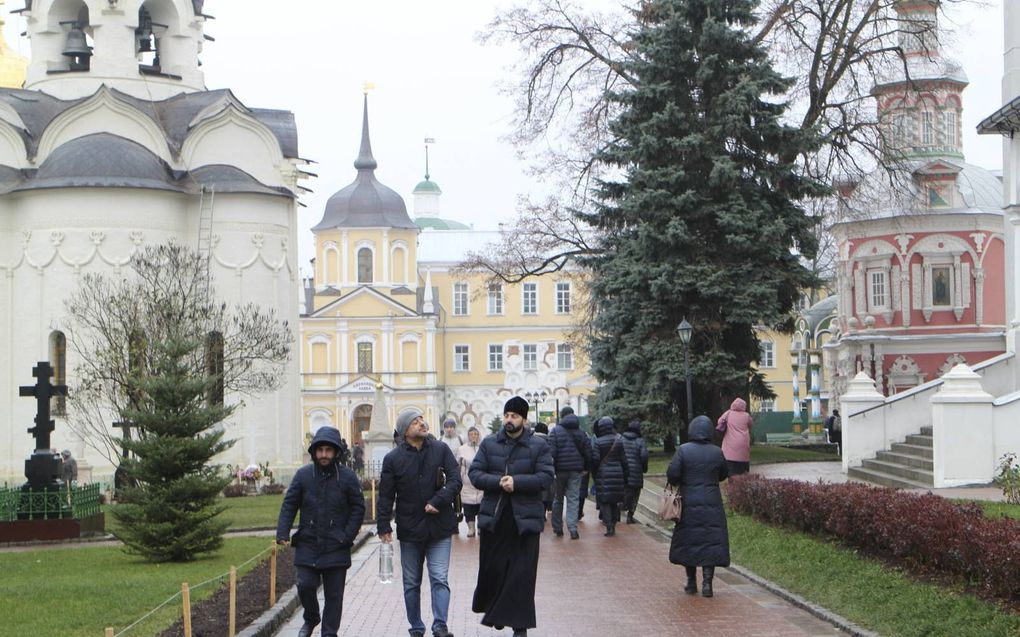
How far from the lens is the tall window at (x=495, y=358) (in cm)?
9788

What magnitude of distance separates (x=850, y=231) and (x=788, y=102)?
22.1 metres

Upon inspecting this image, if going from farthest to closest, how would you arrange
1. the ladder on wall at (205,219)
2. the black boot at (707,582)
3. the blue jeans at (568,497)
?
the ladder on wall at (205,219), the blue jeans at (568,497), the black boot at (707,582)

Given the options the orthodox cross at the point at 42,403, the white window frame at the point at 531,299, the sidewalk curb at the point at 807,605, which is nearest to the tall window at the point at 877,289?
the orthodox cross at the point at 42,403

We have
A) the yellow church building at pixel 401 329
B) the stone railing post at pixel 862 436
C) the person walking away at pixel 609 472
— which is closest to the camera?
the person walking away at pixel 609 472

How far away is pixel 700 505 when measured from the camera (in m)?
15.0

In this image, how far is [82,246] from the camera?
4250 cm

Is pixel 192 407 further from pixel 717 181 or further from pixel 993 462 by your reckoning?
pixel 717 181

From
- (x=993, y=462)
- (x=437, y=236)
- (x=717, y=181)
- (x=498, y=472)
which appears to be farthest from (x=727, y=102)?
(x=437, y=236)

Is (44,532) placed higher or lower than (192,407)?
lower

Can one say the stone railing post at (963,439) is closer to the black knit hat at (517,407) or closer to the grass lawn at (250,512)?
the grass lawn at (250,512)

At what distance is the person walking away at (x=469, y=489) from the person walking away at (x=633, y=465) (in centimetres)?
240

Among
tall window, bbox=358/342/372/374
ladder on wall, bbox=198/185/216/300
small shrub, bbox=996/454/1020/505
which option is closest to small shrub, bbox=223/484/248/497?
ladder on wall, bbox=198/185/216/300

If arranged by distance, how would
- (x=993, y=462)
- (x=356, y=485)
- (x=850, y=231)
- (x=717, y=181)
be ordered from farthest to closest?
(x=850, y=231) → (x=717, y=181) → (x=993, y=462) → (x=356, y=485)

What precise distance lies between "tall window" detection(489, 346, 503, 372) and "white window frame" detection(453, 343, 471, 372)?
1.38 m
